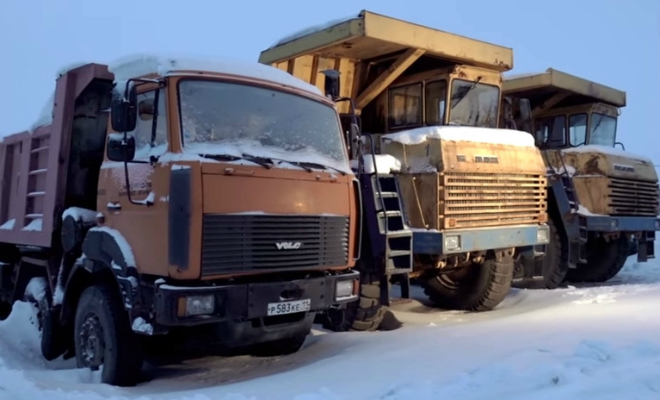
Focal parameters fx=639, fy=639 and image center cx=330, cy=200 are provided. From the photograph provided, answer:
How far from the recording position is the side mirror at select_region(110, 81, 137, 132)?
4836 millimetres

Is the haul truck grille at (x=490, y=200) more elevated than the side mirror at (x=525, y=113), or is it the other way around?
the side mirror at (x=525, y=113)

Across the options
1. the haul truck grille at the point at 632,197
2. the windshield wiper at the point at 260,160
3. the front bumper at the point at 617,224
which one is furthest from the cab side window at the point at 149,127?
the haul truck grille at the point at 632,197

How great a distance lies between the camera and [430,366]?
4664mm

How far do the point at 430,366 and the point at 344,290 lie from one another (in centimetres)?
116

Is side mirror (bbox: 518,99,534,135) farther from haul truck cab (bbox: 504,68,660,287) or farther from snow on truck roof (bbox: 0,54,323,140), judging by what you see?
snow on truck roof (bbox: 0,54,323,140)

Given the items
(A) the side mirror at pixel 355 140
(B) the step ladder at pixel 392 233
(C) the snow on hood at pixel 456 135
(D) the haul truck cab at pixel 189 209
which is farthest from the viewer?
(C) the snow on hood at pixel 456 135

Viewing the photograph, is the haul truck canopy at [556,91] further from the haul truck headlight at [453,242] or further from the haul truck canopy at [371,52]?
the haul truck headlight at [453,242]

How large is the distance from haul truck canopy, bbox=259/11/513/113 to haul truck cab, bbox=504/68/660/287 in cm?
251

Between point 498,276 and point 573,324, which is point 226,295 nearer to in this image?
point 573,324

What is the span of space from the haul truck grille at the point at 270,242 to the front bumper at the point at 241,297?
134 millimetres

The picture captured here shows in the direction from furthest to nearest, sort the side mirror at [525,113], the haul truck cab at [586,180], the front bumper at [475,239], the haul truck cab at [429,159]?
the haul truck cab at [586,180] < the side mirror at [525,113] < the front bumper at [475,239] < the haul truck cab at [429,159]

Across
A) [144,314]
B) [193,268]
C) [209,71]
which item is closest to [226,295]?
[193,268]

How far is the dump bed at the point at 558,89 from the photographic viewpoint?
36.1ft

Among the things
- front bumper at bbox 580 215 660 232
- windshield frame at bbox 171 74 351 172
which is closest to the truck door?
windshield frame at bbox 171 74 351 172
